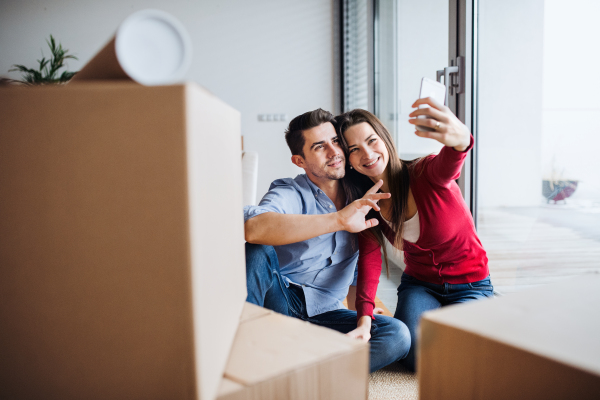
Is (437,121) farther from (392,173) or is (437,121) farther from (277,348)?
(277,348)

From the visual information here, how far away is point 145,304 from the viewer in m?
0.38

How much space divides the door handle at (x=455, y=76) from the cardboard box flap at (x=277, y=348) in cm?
130

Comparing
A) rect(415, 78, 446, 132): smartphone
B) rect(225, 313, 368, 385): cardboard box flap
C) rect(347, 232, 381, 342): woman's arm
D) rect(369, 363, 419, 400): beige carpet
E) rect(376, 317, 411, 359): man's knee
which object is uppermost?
rect(415, 78, 446, 132): smartphone

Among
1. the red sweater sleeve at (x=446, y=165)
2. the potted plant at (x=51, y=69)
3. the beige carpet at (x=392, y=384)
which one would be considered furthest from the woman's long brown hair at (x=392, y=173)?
A: the potted plant at (x=51, y=69)

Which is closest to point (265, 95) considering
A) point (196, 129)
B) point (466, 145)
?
point (466, 145)

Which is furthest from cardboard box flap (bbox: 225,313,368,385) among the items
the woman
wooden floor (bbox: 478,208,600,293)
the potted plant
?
the potted plant

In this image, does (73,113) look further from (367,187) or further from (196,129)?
(367,187)

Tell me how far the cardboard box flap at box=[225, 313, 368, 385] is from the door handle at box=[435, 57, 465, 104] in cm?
130

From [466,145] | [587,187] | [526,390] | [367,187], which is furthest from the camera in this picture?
[367,187]

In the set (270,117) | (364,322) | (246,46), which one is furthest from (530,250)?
(246,46)

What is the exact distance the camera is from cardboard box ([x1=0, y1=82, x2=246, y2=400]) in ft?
1.20

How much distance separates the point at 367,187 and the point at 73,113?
42.2 inches

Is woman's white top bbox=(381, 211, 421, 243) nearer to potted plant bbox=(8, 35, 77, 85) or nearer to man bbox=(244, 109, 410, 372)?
man bbox=(244, 109, 410, 372)

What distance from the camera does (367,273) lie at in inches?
46.6
